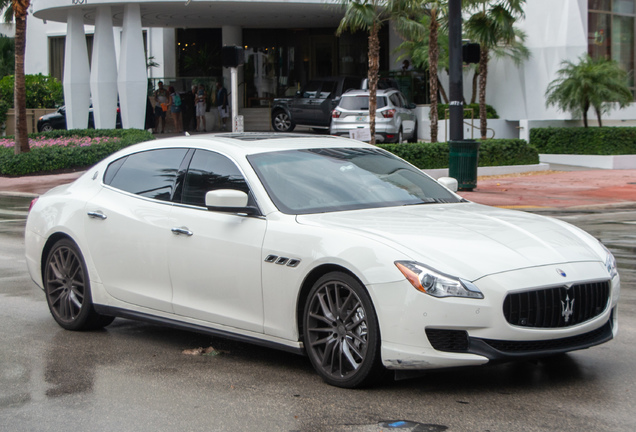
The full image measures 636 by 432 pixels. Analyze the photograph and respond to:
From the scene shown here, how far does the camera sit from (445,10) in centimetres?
2678

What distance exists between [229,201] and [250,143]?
918 millimetres

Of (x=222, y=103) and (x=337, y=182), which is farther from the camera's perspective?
(x=222, y=103)

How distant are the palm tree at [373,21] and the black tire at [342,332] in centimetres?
1753

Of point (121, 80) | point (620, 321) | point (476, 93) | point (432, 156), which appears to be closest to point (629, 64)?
point (476, 93)

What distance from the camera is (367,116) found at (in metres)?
28.0

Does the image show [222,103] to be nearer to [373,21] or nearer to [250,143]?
[373,21]

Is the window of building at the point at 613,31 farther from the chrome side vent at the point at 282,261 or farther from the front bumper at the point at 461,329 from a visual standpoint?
the front bumper at the point at 461,329

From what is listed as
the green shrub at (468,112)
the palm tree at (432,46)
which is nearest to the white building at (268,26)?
the green shrub at (468,112)

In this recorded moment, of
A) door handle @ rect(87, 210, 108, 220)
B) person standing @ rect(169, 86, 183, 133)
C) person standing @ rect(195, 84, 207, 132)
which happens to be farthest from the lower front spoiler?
person standing @ rect(195, 84, 207, 132)

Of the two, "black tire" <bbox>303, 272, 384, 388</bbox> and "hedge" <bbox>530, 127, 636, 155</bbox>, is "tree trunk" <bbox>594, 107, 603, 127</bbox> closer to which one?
"hedge" <bbox>530, 127, 636, 155</bbox>

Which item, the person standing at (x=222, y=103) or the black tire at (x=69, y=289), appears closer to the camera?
the black tire at (x=69, y=289)

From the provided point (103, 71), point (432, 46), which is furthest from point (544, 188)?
point (103, 71)

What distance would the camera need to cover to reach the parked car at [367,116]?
2806 cm

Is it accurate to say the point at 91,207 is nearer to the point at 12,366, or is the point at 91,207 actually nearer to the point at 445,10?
the point at 12,366
